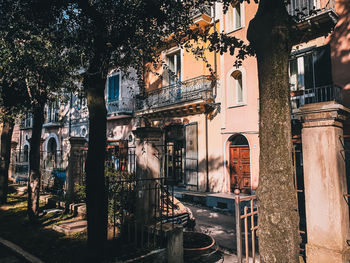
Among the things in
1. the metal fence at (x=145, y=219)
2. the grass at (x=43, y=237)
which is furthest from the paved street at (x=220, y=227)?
the grass at (x=43, y=237)

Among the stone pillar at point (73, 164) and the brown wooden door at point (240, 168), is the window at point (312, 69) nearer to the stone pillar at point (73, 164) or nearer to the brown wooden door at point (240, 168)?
the brown wooden door at point (240, 168)

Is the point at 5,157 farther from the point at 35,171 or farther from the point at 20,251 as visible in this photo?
the point at 20,251

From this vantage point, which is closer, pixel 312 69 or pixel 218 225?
pixel 218 225

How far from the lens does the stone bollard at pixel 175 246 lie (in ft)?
14.9

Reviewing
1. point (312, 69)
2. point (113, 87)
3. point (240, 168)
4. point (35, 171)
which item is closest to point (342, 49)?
point (312, 69)

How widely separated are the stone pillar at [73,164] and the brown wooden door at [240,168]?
24.6 ft

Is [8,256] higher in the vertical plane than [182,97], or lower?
lower

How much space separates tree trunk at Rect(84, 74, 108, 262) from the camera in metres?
3.93

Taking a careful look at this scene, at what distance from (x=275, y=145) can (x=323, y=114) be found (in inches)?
90.1

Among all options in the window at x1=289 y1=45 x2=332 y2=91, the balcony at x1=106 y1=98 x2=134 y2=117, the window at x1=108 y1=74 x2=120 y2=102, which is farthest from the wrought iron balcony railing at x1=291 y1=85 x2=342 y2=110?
the window at x1=108 y1=74 x2=120 y2=102

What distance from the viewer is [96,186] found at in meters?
3.96

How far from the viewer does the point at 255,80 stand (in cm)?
1156

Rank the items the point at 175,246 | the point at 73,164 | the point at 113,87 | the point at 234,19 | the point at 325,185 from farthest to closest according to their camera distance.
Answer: the point at 113,87 < the point at 234,19 < the point at 73,164 < the point at 175,246 < the point at 325,185

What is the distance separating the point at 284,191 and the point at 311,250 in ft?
8.31
